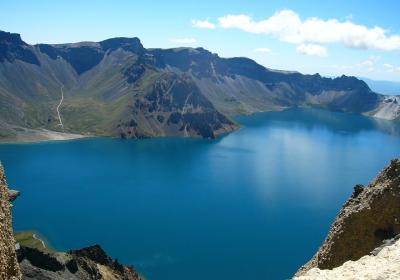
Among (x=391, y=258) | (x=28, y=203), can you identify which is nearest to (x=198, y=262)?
(x=28, y=203)

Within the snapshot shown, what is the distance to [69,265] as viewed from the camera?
73125 millimetres

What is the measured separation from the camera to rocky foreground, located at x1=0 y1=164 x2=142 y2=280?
27047mm

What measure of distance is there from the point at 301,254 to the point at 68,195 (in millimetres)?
98972

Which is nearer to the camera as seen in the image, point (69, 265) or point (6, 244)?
point (6, 244)

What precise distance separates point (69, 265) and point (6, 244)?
160 feet

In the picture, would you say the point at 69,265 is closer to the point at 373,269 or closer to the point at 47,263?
the point at 47,263

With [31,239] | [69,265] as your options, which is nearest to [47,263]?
[69,265]

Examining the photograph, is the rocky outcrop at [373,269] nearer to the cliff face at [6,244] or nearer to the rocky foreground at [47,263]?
the cliff face at [6,244]

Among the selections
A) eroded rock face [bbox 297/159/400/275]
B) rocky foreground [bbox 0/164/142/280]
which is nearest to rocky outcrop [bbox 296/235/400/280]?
eroded rock face [bbox 297/159/400/275]

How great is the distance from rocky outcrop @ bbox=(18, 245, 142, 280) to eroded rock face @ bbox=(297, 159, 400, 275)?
1641 inches

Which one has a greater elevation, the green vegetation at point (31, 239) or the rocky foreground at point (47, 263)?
the rocky foreground at point (47, 263)

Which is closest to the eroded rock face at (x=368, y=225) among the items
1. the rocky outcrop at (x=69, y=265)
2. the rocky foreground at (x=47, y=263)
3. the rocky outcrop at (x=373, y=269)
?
the rocky outcrop at (x=373, y=269)

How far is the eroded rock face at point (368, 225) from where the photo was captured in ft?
117

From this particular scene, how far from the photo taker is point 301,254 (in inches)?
5182
